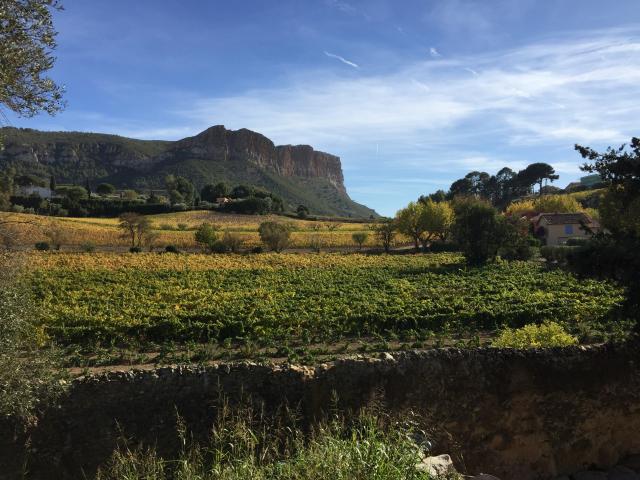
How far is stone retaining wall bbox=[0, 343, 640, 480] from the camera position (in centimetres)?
957

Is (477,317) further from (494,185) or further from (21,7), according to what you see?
(494,185)

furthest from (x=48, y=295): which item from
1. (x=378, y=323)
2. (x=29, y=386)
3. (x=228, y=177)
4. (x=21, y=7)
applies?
(x=228, y=177)

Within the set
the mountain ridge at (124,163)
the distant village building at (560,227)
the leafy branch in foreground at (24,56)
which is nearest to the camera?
the leafy branch in foreground at (24,56)

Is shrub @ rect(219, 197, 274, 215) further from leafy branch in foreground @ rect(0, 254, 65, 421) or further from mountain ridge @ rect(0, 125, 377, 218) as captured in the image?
leafy branch in foreground @ rect(0, 254, 65, 421)

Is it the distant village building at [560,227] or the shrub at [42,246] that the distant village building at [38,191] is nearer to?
the shrub at [42,246]

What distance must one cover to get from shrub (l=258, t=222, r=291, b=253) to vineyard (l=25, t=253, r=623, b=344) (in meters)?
18.1

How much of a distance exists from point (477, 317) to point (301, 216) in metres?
86.4

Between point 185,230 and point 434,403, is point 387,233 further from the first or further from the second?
point 434,403

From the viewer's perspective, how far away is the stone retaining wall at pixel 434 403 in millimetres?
9570

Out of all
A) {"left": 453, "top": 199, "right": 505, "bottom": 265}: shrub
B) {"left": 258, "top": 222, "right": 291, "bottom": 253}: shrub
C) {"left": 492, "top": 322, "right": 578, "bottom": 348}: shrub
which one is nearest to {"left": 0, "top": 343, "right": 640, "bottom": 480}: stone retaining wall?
{"left": 492, "top": 322, "right": 578, "bottom": 348}: shrub

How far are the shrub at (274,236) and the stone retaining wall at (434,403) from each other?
52.4 meters

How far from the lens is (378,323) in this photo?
21719mm

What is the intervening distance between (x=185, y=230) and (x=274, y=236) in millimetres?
21659

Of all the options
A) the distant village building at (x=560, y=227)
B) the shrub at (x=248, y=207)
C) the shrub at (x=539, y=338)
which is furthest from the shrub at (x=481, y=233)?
the shrub at (x=248, y=207)
